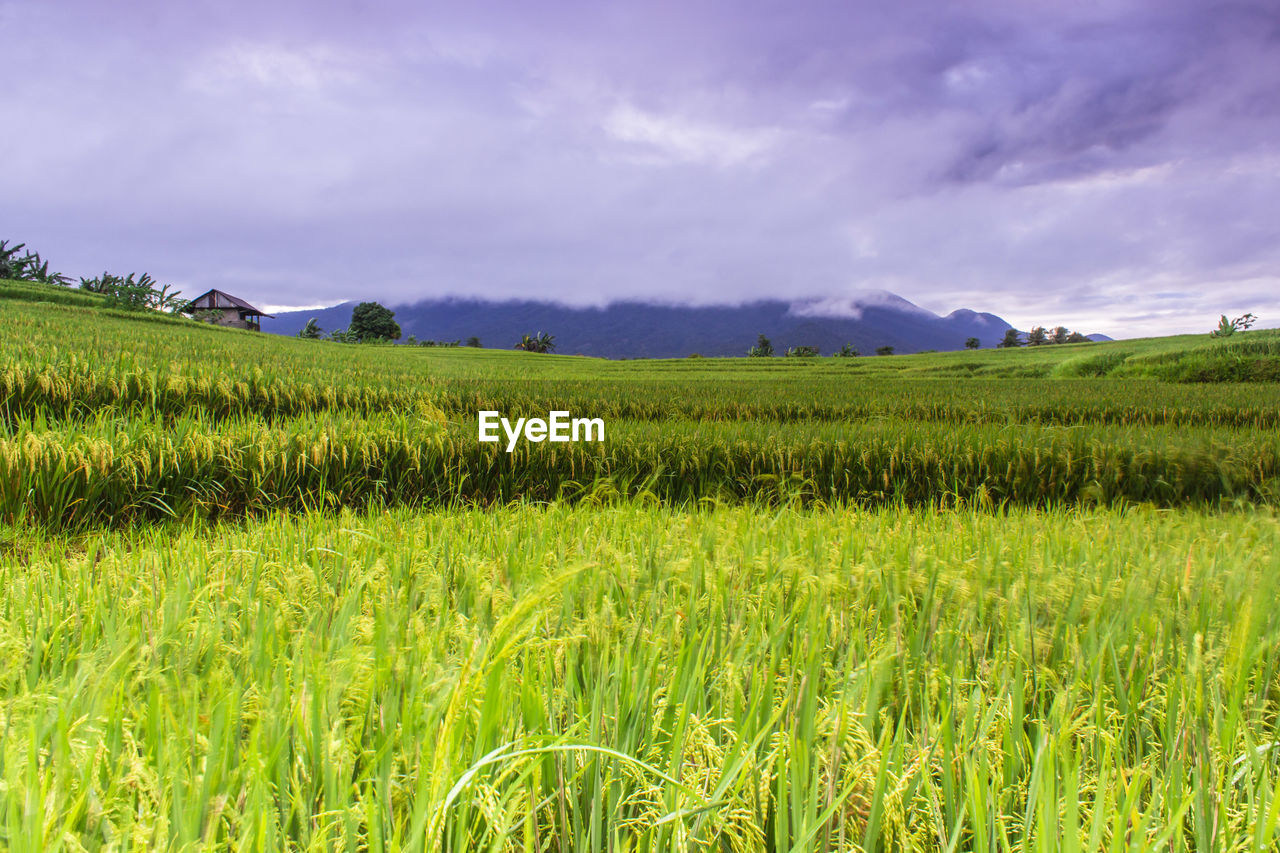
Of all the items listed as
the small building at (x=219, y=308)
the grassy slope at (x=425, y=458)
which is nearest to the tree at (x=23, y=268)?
the small building at (x=219, y=308)

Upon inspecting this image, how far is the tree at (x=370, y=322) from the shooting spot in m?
72.1

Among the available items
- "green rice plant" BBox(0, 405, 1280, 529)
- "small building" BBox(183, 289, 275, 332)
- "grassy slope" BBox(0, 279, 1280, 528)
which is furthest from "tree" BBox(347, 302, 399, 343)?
"green rice plant" BBox(0, 405, 1280, 529)

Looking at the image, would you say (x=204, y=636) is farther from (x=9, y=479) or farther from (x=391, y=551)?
(x=9, y=479)

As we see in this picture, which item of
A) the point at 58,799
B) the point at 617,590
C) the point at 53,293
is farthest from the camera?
the point at 53,293

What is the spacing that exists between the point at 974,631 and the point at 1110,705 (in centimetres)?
27

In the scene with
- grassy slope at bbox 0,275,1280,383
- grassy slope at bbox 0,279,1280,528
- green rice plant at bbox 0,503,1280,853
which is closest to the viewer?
green rice plant at bbox 0,503,1280,853

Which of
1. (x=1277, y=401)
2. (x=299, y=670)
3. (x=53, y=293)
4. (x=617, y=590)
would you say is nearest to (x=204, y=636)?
(x=299, y=670)

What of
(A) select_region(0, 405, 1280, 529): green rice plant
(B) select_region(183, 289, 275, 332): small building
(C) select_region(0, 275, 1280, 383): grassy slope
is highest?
(B) select_region(183, 289, 275, 332): small building

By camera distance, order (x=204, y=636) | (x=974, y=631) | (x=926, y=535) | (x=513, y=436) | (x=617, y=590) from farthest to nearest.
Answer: (x=513, y=436) < (x=926, y=535) < (x=617, y=590) < (x=974, y=631) < (x=204, y=636)

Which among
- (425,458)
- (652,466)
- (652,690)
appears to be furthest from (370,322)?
(652,690)

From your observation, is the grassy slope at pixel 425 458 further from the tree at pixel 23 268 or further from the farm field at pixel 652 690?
the tree at pixel 23 268

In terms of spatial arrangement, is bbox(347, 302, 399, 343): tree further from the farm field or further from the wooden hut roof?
the farm field

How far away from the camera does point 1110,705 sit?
112 centimetres

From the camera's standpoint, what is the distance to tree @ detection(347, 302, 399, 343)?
72125mm
